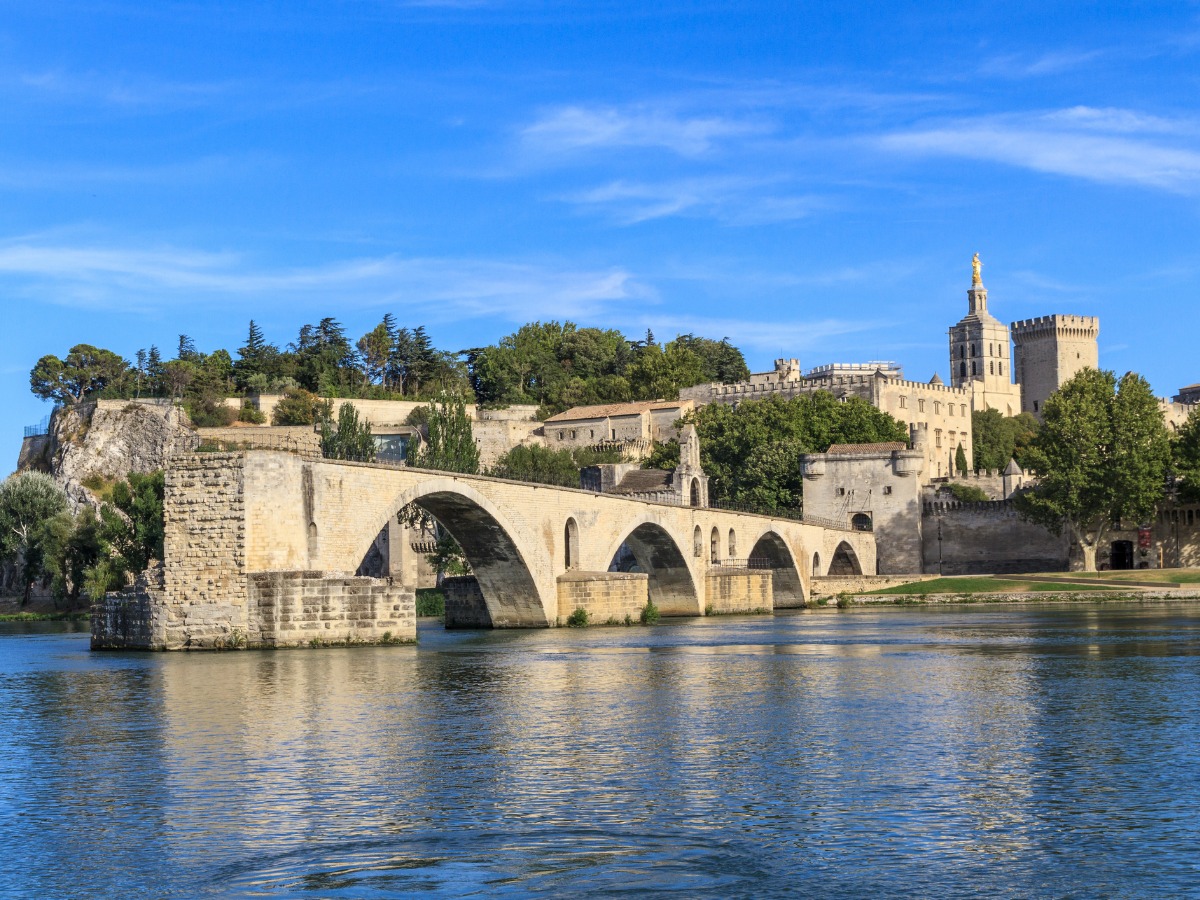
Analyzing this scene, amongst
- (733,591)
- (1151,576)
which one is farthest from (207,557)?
(1151,576)

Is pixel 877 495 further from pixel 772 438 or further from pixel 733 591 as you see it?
pixel 733 591

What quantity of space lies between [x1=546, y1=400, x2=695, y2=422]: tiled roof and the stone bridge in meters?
53.1

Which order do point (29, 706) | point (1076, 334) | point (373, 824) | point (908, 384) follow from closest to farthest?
point (373, 824) → point (29, 706) → point (908, 384) → point (1076, 334)

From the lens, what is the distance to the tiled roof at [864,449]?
88.1 meters

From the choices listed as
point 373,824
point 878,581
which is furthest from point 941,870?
point 878,581

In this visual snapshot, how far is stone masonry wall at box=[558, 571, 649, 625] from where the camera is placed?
48.8 m

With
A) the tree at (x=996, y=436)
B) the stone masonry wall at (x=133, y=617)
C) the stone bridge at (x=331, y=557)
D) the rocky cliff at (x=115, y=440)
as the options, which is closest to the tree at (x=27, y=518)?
the rocky cliff at (x=115, y=440)

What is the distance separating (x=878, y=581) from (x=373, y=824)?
6527 centimetres

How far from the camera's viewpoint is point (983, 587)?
70.1 m

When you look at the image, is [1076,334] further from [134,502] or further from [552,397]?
[134,502]

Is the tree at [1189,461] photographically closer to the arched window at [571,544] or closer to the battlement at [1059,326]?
the arched window at [571,544]

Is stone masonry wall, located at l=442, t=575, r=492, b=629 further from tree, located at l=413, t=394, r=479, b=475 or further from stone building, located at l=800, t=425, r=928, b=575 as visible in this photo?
stone building, located at l=800, t=425, r=928, b=575

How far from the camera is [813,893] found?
11102 mm

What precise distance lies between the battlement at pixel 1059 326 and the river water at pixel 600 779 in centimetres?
11742
